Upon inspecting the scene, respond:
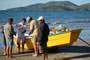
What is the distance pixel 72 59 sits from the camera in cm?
1155

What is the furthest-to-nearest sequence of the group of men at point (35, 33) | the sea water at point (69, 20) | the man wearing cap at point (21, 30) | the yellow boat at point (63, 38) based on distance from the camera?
the sea water at point (69, 20), the man wearing cap at point (21, 30), the yellow boat at point (63, 38), the group of men at point (35, 33)

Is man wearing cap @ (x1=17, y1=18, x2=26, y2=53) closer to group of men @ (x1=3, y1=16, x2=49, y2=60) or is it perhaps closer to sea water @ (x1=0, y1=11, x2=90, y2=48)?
group of men @ (x1=3, y1=16, x2=49, y2=60)

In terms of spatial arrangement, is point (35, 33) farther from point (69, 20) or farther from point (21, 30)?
point (69, 20)

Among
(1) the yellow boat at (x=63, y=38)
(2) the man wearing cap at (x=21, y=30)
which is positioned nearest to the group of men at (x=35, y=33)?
(2) the man wearing cap at (x=21, y=30)

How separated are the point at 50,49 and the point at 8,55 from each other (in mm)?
2679

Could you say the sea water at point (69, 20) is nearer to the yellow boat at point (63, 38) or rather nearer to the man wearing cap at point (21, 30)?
the man wearing cap at point (21, 30)

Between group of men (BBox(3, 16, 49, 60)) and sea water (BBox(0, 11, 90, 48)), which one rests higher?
group of men (BBox(3, 16, 49, 60))

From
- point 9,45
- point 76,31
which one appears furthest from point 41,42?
point 76,31

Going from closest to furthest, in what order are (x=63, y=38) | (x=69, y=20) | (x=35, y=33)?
(x=35, y=33), (x=63, y=38), (x=69, y=20)

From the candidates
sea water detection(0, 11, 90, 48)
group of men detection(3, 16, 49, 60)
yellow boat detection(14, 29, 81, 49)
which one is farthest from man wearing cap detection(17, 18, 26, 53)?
sea water detection(0, 11, 90, 48)

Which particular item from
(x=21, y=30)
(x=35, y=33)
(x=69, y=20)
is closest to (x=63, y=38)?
(x=35, y=33)

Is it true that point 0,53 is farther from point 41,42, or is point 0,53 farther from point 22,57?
point 41,42

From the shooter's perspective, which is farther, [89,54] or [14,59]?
[89,54]

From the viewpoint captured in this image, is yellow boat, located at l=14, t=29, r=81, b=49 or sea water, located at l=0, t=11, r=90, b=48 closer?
yellow boat, located at l=14, t=29, r=81, b=49
